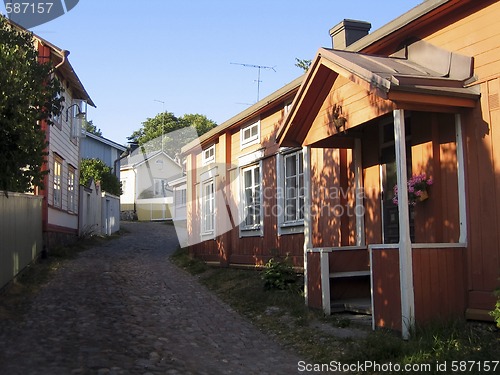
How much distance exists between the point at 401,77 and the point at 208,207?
10831 mm

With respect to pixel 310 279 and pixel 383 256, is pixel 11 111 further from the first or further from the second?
pixel 383 256

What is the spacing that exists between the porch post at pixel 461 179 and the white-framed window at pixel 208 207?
9.55 metres

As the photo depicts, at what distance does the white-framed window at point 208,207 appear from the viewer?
1608 cm

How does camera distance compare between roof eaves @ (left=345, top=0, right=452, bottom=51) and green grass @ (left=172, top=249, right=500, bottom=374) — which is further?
roof eaves @ (left=345, top=0, right=452, bottom=51)

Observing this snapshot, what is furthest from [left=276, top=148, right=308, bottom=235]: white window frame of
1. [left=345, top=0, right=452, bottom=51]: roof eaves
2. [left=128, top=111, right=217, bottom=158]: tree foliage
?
[left=128, top=111, right=217, bottom=158]: tree foliage

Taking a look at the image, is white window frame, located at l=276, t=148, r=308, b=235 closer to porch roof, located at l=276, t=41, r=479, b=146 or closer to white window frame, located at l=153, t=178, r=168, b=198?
porch roof, located at l=276, t=41, r=479, b=146

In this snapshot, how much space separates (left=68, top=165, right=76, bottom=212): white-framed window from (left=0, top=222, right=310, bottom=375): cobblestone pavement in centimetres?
757

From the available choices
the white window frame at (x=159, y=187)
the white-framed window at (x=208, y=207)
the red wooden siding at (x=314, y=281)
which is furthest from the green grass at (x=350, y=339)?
the white window frame at (x=159, y=187)

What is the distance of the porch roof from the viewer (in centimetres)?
638

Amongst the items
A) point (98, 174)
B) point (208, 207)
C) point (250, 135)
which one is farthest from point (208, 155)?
point (98, 174)

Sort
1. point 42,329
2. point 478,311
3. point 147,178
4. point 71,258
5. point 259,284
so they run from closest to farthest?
point 478,311 → point 42,329 → point 259,284 → point 71,258 → point 147,178

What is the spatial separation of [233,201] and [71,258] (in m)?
5.18

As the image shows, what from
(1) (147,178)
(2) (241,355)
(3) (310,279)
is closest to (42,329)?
(2) (241,355)

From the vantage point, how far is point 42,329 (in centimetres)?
749
